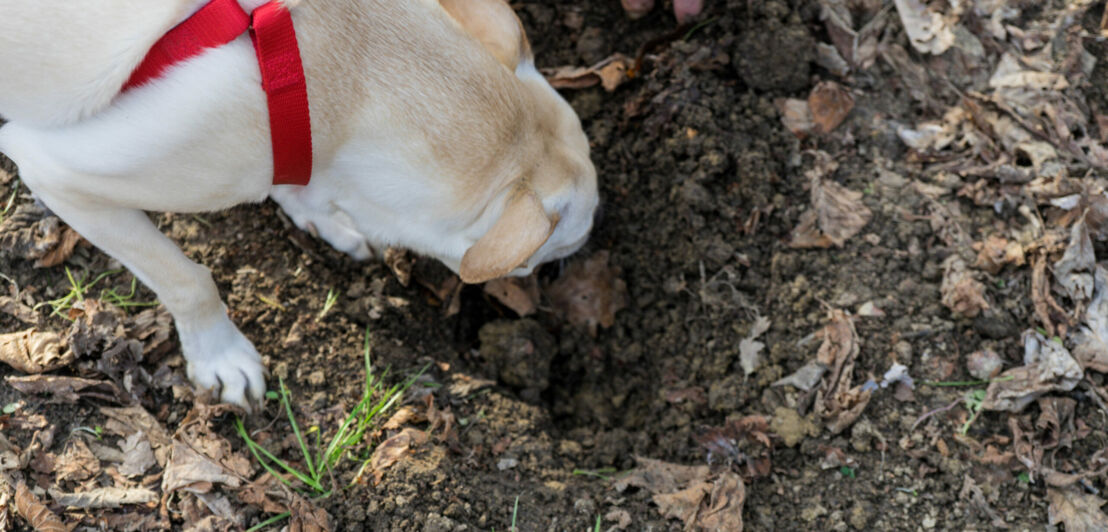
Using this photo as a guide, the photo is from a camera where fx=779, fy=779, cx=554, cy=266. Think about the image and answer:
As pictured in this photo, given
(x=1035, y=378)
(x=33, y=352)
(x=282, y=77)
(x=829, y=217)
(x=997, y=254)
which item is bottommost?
(x=1035, y=378)

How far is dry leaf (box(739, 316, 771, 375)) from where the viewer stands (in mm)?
3754

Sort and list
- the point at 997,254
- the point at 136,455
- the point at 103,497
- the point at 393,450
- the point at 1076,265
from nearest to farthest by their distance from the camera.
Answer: the point at 103,497 < the point at 136,455 < the point at 393,450 < the point at 1076,265 < the point at 997,254

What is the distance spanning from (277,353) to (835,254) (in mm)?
2722

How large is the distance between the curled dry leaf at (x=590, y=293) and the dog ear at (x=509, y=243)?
1504 mm

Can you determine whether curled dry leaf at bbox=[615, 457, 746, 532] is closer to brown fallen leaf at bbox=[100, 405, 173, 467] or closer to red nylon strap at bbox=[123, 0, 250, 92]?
brown fallen leaf at bbox=[100, 405, 173, 467]

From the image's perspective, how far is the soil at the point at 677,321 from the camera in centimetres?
329

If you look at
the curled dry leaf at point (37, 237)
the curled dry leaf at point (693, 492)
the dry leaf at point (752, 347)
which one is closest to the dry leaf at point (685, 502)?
the curled dry leaf at point (693, 492)

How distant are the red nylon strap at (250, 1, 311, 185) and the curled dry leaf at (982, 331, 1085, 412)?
10.1 ft

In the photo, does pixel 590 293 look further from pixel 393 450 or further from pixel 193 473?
pixel 193 473

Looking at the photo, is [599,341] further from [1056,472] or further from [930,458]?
[1056,472]

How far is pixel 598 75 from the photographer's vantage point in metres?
4.39

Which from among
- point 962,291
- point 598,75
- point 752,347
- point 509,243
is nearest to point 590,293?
point 752,347

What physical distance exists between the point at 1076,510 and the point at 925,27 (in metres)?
2.60

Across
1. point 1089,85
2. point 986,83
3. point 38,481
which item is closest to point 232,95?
point 38,481
